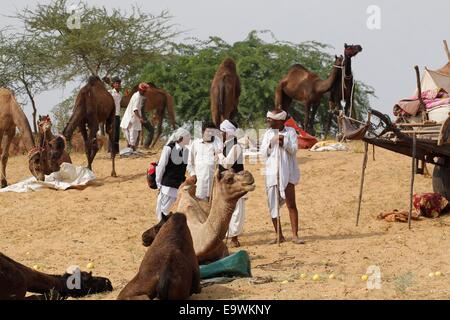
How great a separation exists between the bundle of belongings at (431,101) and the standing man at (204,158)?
10.1 ft

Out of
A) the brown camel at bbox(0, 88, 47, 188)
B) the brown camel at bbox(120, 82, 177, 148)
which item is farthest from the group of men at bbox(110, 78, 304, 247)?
A: the brown camel at bbox(120, 82, 177, 148)

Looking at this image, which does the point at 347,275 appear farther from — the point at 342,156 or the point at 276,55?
the point at 276,55

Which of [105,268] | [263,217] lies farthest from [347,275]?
[263,217]

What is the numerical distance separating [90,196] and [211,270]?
796 cm

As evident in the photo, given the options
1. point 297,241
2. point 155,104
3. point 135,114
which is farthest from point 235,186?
point 155,104

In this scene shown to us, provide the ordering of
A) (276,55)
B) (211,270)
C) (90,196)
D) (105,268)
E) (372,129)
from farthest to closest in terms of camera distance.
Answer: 1. (276,55)
2. (90,196)
3. (372,129)
4. (105,268)
5. (211,270)

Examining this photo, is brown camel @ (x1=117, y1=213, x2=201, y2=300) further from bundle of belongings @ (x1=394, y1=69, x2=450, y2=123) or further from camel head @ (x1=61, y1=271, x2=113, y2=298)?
bundle of belongings @ (x1=394, y1=69, x2=450, y2=123)

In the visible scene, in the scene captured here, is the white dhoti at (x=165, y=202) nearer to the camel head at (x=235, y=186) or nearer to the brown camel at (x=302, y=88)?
the camel head at (x=235, y=186)

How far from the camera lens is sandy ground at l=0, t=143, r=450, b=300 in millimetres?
8758

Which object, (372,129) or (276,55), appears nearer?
(372,129)

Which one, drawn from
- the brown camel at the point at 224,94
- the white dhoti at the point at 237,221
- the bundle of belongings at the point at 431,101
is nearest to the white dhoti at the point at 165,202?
the white dhoti at the point at 237,221

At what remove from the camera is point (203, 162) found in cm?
1239

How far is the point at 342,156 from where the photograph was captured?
62.8 feet

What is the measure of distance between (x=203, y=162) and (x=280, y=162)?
1.01 meters
